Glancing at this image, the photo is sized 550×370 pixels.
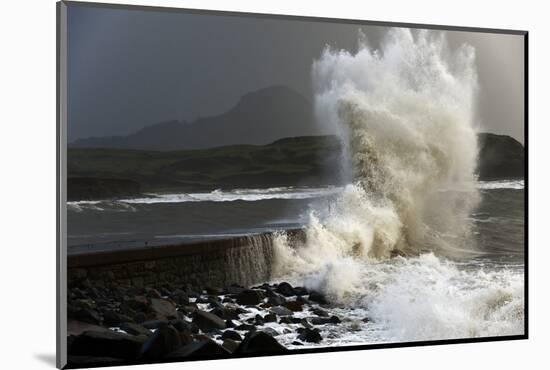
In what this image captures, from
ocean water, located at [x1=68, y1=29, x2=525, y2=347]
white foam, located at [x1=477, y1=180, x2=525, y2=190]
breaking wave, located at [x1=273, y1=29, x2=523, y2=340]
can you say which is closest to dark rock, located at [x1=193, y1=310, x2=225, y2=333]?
ocean water, located at [x1=68, y1=29, x2=525, y2=347]

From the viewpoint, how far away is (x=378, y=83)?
25.1 ft

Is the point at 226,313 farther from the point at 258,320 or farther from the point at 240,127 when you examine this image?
the point at 240,127

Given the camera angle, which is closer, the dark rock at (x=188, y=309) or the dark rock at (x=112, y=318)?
the dark rock at (x=112, y=318)

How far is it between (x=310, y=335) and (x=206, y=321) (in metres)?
0.78

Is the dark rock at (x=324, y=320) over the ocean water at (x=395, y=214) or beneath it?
beneath

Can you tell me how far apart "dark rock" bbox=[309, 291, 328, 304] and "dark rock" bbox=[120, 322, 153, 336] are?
123 cm

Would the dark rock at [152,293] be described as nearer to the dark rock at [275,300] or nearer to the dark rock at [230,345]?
the dark rock at [230,345]

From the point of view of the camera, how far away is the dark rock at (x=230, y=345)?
276 inches

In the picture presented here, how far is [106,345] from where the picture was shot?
670cm

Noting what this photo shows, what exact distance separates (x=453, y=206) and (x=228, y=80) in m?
2.07

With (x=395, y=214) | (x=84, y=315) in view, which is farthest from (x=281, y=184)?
(x=84, y=315)

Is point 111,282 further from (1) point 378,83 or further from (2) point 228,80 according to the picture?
(1) point 378,83

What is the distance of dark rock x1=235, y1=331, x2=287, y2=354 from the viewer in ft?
23.2

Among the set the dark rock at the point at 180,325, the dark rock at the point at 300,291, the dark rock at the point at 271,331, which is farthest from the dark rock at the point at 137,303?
the dark rock at the point at 300,291
